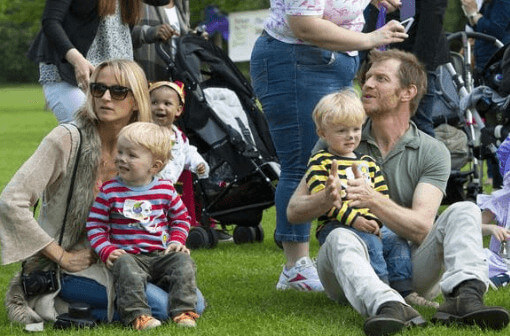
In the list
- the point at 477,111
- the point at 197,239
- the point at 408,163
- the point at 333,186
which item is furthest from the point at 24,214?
the point at 477,111

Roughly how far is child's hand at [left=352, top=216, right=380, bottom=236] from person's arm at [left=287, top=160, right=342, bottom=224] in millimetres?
151

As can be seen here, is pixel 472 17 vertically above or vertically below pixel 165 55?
below

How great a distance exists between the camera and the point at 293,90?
543 cm

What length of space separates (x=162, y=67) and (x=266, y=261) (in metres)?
1.85

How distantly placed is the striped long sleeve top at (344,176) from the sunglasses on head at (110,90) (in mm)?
864

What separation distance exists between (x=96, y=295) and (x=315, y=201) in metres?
1.00

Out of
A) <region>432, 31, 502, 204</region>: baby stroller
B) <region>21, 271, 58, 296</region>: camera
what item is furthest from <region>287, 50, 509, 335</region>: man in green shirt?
<region>432, 31, 502, 204</region>: baby stroller

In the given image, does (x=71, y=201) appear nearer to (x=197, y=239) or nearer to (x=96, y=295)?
(x=96, y=295)

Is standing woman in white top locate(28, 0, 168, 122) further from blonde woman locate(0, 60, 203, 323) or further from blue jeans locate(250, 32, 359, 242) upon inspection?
blue jeans locate(250, 32, 359, 242)

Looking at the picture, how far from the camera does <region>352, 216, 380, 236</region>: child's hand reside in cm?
482

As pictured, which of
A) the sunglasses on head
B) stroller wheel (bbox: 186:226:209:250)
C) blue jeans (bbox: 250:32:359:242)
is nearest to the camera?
the sunglasses on head

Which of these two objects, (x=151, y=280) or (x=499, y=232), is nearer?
(x=151, y=280)

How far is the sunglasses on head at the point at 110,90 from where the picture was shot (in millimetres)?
4875

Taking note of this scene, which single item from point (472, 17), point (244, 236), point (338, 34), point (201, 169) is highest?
point (338, 34)
